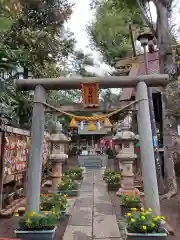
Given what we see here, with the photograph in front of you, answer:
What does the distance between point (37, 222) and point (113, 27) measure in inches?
495

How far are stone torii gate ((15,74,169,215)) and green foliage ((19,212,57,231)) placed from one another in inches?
17.3

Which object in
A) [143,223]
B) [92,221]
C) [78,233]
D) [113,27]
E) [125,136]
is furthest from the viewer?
[113,27]

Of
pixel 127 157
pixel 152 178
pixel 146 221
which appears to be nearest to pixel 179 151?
pixel 127 157

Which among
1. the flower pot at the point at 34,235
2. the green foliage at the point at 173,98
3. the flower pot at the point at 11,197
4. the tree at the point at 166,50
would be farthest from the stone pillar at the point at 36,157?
the tree at the point at 166,50

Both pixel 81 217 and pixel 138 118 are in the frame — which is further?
pixel 81 217

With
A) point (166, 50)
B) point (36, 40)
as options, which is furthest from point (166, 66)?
point (36, 40)

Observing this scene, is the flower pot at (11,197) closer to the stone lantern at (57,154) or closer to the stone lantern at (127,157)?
the stone lantern at (57,154)

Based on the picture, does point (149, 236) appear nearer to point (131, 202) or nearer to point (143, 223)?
point (143, 223)

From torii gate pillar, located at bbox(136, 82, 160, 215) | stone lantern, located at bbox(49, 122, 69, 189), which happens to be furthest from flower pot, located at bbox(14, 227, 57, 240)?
stone lantern, located at bbox(49, 122, 69, 189)

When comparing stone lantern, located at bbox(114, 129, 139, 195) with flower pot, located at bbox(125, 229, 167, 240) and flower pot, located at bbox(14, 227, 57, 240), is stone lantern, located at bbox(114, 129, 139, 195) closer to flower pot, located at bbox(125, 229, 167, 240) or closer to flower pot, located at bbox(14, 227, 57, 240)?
flower pot, located at bbox(125, 229, 167, 240)

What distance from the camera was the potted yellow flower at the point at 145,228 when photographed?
4.42 metres

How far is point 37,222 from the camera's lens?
186 inches

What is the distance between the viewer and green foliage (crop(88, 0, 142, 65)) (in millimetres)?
12369

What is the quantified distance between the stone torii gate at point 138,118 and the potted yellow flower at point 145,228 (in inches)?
21.1
